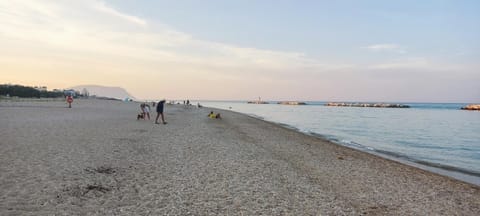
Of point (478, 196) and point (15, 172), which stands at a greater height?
point (15, 172)

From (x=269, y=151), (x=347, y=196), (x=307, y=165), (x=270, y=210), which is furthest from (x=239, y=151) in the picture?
(x=270, y=210)

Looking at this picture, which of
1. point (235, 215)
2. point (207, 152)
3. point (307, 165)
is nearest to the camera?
point (235, 215)

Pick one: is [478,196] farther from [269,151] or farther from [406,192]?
[269,151]

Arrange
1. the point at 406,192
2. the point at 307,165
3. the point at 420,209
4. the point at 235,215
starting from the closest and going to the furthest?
the point at 235,215 < the point at 420,209 < the point at 406,192 < the point at 307,165

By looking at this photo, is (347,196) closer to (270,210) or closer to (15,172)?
(270,210)

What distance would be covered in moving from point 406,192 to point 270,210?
4.73 m

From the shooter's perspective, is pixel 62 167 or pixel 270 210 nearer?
pixel 270 210

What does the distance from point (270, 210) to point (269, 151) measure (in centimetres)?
884

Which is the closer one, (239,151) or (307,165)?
(307,165)

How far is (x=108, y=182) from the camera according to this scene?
27.5 ft

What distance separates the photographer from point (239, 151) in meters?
15.0

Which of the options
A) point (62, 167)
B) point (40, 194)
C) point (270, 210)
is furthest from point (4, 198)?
point (270, 210)

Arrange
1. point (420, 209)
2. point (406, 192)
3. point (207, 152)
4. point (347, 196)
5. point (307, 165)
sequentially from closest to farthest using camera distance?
point (420, 209), point (347, 196), point (406, 192), point (307, 165), point (207, 152)

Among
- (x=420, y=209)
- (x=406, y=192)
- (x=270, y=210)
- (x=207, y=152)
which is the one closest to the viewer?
(x=270, y=210)
